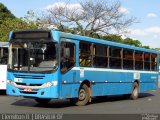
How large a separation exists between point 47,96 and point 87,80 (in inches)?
103

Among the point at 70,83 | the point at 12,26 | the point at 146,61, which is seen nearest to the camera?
the point at 70,83

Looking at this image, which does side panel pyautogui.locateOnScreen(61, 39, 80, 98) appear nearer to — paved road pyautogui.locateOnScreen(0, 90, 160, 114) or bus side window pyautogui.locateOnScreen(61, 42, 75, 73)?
bus side window pyautogui.locateOnScreen(61, 42, 75, 73)

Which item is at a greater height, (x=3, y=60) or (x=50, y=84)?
(x=3, y=60)

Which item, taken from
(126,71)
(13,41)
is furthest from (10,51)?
(126,71)

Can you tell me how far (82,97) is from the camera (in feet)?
56.9

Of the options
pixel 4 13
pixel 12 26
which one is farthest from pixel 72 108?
pixel 4 13

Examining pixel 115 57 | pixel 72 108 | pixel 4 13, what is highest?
pixel 4 13

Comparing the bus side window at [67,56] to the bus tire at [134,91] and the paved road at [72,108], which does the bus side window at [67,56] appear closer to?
the paved road at [72,108]

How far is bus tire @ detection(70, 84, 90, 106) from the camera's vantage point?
17203mm

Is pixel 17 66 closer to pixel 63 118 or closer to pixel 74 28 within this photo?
pixel 63 118

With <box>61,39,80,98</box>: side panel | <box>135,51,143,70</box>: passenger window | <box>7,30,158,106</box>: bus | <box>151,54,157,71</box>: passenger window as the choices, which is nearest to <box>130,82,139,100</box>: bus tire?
<box>135,51,143,70</box>: passenger window

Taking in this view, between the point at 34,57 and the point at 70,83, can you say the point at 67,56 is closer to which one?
the point at 70,83

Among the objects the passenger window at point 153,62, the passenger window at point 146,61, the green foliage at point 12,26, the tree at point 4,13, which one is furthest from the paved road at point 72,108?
the tree at point 4,13

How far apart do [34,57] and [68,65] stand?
129 centimetres
